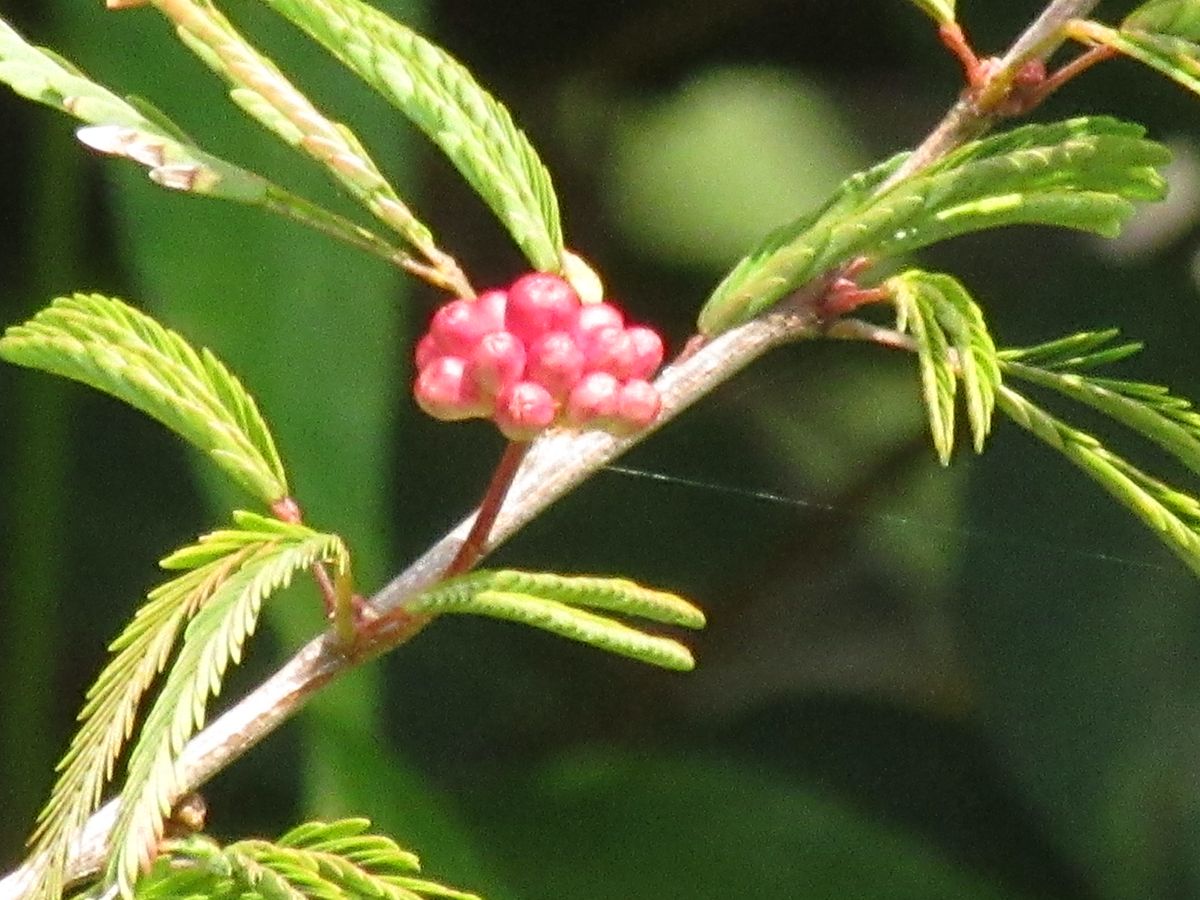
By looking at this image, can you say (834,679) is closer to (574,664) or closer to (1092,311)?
(574,664)

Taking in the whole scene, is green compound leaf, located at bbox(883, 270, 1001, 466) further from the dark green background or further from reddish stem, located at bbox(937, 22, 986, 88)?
the dark green background

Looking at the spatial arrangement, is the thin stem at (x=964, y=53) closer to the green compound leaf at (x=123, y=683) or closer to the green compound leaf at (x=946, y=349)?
the green compound leaf at (x=946, y=349)

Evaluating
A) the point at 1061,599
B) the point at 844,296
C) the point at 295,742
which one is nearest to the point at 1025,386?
the point at 1061,599

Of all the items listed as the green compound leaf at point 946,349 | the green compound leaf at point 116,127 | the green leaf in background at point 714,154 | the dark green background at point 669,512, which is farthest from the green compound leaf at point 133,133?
the green leaf in background at point 714,154

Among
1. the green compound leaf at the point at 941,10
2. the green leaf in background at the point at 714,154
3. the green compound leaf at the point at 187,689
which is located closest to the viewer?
the green compound leaf at the point at 187,689

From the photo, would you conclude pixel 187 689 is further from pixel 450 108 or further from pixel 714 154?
pixel 714 154

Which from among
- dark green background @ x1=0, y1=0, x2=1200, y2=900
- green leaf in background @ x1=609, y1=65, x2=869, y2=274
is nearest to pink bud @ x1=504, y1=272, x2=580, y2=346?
dark green background @ x1=0, y1=0, x2=1200, y2=900

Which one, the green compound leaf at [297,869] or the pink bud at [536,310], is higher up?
the pink bud at [536,310]
